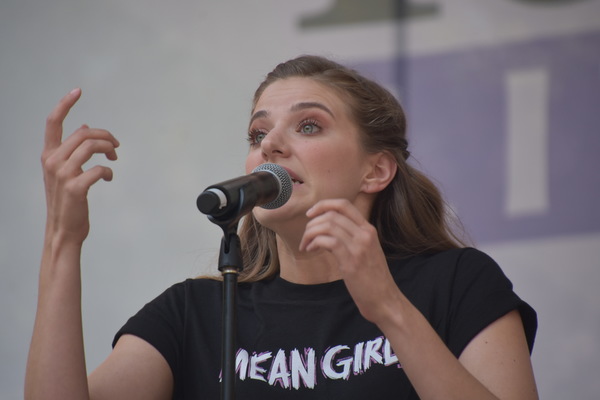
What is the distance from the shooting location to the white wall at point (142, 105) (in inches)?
131

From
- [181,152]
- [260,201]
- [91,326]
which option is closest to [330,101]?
[260,201]

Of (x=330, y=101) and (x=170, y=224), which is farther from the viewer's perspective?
(x=170, y=224)

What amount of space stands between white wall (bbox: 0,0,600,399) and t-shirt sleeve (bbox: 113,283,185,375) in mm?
899

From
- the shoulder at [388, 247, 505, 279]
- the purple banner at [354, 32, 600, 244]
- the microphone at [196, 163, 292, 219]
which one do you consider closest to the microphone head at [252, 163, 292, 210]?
the microphone at [196, 163, 292, 219]

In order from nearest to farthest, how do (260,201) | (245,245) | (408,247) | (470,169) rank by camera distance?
1. (260,201)
2. (408,247)
3. (245,245)
4. (470,169)

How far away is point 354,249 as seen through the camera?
166 centimetres

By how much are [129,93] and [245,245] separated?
1.14 meters

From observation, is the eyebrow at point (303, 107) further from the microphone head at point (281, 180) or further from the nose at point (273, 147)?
the microphone head at point (281, 180)

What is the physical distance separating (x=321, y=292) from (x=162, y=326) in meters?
0.39

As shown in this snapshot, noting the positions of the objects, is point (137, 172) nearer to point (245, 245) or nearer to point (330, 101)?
point (245, 245)

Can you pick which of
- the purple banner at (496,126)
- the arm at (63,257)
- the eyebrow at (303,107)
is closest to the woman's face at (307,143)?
the eyebrow at (303,107)

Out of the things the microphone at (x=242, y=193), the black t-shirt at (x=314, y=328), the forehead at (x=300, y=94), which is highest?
the forehead at (x=300, y=94)

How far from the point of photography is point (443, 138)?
3225mm

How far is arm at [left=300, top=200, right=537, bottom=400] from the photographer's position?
1.65 metres
